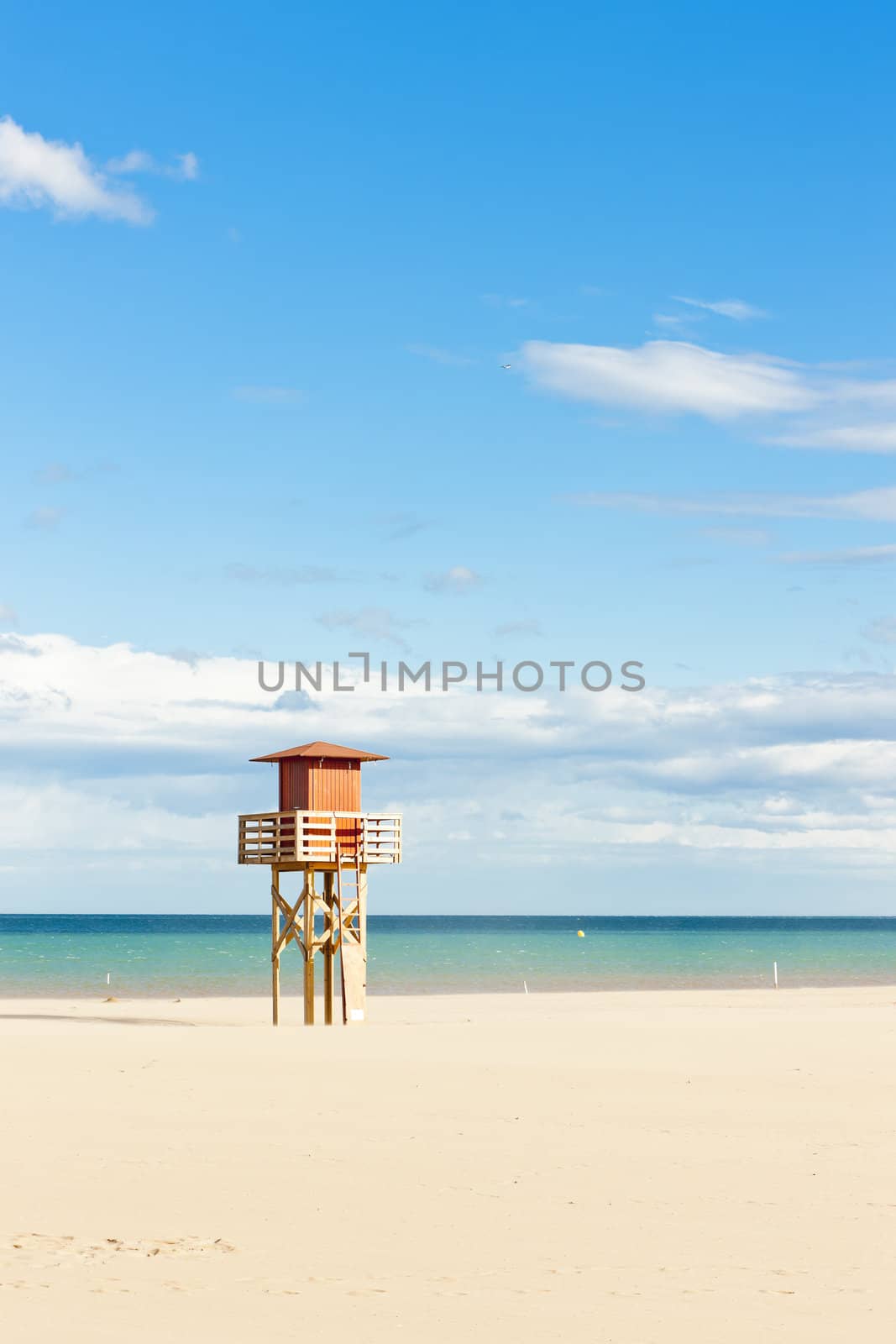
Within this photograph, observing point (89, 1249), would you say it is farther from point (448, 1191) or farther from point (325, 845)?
point (325, 845)

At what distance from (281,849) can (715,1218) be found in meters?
21.4

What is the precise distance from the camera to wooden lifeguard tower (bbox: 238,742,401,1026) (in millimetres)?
33125

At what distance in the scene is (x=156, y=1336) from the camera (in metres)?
9.04

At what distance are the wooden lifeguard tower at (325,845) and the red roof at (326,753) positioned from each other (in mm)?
19

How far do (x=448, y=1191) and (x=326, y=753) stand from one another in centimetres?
1972

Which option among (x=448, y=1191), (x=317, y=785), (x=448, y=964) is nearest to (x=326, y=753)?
(x=317, y=785)

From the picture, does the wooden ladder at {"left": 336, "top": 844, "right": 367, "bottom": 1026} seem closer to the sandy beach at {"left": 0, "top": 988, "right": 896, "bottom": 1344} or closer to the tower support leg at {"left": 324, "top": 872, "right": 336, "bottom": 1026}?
the tower support leg at {"left": 324, "top": 872, "right": 336, "bottom": 1026}

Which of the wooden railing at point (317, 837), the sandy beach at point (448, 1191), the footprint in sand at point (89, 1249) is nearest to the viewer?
the sandy beach at point (448, 1191)

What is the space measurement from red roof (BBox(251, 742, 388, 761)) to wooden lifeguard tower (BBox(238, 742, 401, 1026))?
0.06 feet

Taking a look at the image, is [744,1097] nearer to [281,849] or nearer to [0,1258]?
[0,1258]

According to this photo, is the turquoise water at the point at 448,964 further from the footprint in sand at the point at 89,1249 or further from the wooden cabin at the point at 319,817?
the footprint in sand at the point at 89,1249

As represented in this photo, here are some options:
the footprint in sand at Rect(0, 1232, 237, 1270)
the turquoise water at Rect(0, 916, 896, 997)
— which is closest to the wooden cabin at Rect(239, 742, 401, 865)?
the footprint in sand at Rect(0, 1232, 237, 1270)

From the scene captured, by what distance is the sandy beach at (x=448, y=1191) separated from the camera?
385 inches

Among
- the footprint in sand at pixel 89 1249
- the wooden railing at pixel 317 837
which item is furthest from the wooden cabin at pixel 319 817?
the footprint in sand at pixel 89 1249
